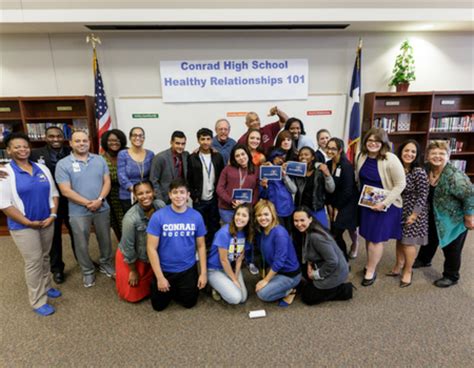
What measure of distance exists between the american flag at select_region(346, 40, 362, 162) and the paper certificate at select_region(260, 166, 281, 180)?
2.63 m

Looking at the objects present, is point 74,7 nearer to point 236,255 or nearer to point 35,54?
point 35,54

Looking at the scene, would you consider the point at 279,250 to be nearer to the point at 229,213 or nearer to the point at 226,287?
the point at 226,287

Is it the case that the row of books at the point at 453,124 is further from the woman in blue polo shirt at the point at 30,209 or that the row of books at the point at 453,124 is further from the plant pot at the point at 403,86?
the woman in blue polo shirt at the point at 30,209

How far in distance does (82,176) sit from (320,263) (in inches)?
91.7

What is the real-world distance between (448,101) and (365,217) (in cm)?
357

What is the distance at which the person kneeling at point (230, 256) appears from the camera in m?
2.35

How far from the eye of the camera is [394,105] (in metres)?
4.61

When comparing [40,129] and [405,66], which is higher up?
[405,66]

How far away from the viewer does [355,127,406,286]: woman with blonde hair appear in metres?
2.38

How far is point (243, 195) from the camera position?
2557mm

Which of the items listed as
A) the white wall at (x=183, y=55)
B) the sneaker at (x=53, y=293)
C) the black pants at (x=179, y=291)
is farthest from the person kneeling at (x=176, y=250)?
the white wall at (x=183, y=55)

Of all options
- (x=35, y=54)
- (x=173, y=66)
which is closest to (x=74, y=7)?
(x=35, y=54)

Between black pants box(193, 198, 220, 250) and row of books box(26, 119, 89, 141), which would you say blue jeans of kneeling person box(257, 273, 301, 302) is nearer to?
black pants box(193, 198, 220, 250)

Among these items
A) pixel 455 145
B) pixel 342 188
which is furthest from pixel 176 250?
pixel 455 145
